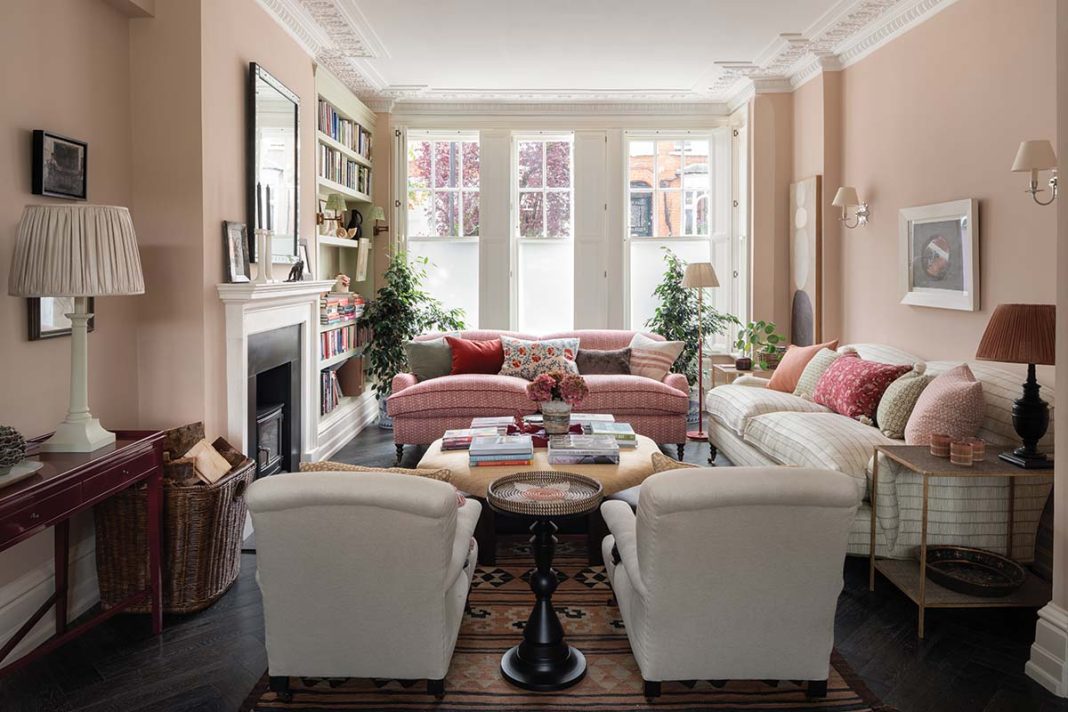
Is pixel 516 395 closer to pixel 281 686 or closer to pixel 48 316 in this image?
pixel 48 316

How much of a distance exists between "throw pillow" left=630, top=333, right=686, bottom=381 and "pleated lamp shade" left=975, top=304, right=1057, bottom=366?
331 cm

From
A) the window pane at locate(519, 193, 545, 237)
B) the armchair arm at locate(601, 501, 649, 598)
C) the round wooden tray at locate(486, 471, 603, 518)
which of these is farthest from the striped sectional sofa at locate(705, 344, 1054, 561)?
the window pane at locate(519, 193, 545, 237)

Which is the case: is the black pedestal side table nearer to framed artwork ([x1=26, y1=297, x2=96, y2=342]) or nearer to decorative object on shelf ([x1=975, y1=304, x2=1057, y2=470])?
decorative object on shelf ([x1=975, y1=304, x2=1057, y2=470])

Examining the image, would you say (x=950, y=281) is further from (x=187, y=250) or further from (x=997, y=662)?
(x=187, y=250)

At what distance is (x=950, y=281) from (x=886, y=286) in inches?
34.8

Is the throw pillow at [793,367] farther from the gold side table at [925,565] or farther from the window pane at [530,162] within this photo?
the window pane at [530,162]

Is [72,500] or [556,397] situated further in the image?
[556,397]

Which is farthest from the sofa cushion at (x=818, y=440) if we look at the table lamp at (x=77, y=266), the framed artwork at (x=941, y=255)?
the table lamp at (x=77, y=266)

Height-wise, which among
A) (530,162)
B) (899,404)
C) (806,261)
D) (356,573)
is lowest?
(356,573)

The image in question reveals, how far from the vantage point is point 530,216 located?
25.4 feet

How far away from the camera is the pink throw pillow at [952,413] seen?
345cm

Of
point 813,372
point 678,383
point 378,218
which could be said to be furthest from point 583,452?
point 378,218

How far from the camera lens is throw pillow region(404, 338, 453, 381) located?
6277mm

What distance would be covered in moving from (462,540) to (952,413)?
2292mm
